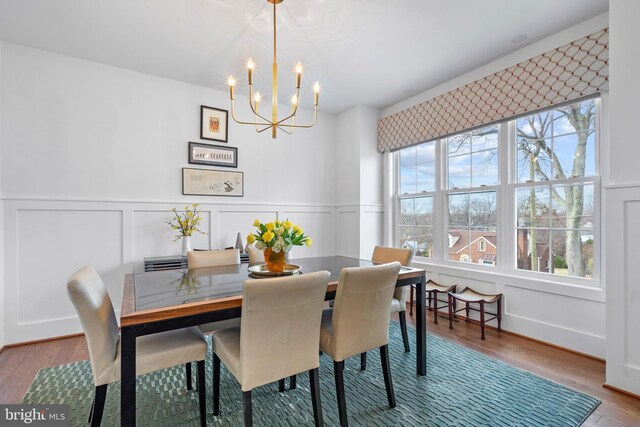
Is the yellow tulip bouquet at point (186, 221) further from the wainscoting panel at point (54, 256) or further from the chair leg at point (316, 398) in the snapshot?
the chair leg at point (316, 398)

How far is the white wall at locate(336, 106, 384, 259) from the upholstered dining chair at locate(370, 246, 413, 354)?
1295mm

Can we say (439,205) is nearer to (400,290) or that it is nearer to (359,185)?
(359,185)

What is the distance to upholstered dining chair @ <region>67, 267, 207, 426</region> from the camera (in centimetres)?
141

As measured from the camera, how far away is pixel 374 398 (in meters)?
1.98

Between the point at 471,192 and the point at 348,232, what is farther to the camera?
the point at 348,232

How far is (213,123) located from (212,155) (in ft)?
1.27

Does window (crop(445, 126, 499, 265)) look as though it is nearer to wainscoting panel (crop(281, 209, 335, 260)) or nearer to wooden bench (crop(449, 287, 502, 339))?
wooden bench (crop(449, 287, 502, 339))

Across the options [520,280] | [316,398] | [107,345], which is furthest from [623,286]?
[107,345]

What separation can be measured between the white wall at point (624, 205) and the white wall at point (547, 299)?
0.43 m

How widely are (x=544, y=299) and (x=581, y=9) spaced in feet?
7.70

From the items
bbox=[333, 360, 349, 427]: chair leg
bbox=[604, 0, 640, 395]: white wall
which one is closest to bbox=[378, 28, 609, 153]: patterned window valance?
bbox=[604, 0, 640, 395]: white wall

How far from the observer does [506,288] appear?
3062 mm

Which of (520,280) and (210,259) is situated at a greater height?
(210,259)

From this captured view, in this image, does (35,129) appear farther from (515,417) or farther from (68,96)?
(515,417)
